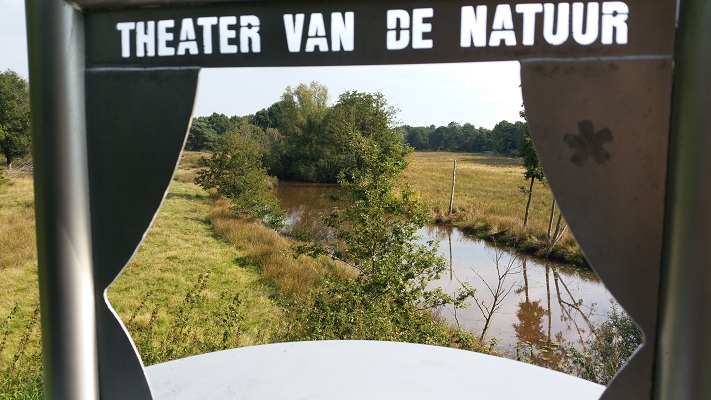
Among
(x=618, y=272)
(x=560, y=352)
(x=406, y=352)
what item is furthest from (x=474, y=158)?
(x=618, y=272)

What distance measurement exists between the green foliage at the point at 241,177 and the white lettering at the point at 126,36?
10726 mm

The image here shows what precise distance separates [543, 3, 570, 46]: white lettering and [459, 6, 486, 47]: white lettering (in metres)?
0.14

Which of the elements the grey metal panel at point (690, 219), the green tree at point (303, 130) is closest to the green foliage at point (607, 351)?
the grey metal panel at point (690, 219)

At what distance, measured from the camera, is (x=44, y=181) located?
5.42ft

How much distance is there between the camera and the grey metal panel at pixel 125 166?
5.19 ft

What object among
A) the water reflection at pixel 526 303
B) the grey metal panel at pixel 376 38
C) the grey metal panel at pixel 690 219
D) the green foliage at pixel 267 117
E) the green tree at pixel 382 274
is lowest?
the water reflection at pixel 526 303

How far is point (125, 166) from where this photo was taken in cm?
164

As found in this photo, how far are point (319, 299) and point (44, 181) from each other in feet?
17.7

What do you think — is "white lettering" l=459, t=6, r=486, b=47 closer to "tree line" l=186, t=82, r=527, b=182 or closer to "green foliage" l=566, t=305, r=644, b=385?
"green foliage" l=566, t=305, r=644, b=385

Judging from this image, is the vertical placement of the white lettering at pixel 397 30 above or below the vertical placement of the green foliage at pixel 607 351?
above

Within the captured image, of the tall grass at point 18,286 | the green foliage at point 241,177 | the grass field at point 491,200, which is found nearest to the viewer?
the tall grass at point 18,286

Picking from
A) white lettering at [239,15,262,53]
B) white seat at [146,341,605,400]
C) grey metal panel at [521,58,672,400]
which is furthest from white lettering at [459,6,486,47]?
white seat at [146,341,605,400]

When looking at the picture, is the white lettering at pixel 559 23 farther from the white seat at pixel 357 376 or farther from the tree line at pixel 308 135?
the tree line at pixel 308 135

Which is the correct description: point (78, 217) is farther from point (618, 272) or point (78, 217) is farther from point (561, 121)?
point (618, 272)
